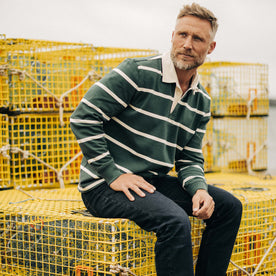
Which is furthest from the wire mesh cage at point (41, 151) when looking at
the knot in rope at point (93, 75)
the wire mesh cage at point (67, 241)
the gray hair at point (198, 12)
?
the gray hair at point (198, 12)

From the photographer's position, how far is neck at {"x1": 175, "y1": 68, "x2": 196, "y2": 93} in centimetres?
203

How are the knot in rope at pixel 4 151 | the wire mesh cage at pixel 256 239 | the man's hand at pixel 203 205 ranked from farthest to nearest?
the knot in rope at pixel 4 151 < the wire mesh cage at pixel 256 239 < the man's hand at pixel 203 205

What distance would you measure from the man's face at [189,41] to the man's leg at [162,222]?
24.1 inches

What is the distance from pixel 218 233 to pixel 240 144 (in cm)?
187

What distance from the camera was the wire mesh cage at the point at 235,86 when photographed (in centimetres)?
364

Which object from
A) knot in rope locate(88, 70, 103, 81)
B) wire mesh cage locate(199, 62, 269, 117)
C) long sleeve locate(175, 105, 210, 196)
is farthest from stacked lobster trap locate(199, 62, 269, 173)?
long sleeve locate(175, 105, 210, 196)

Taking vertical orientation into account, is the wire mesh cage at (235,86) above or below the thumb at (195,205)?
above

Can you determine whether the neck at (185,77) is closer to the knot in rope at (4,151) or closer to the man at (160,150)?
the man at (160,150)

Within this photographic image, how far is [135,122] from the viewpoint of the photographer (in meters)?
1.93

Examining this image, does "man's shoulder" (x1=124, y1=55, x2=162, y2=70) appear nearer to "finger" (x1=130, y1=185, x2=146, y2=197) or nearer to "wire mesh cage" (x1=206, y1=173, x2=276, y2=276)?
"finger" (x1=130, y1=185, x2=146, y2=197)

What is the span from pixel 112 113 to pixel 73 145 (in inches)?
45.3

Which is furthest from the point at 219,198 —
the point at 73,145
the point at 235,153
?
the point at 235,153

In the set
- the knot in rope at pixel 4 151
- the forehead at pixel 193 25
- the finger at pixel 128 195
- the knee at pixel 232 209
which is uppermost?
the forehead at pixel 193 25

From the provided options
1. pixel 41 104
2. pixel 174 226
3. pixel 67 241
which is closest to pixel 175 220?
pixel 174 226
